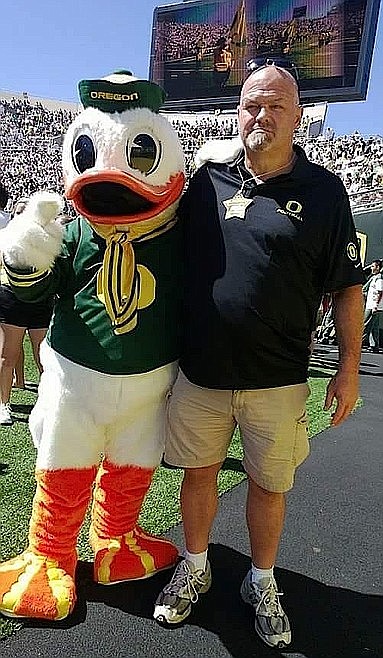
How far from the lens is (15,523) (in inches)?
99.0

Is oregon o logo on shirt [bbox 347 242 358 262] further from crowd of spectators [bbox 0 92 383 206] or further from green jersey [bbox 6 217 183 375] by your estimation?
crowd of spectators [bbox 0 92 383 206]

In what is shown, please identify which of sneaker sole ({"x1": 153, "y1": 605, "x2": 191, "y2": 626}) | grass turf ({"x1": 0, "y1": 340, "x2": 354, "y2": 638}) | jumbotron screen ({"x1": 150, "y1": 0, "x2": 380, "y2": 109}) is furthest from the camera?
jumbotron screen ({"x1": 150, "y1": 0, "x2": 380, "y2": 109})

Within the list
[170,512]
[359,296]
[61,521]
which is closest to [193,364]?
[359,296]

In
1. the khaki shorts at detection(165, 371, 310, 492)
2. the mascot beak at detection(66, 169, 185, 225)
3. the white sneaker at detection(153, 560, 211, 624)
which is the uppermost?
the mascot beak at detection(66, 169, 185, 225)

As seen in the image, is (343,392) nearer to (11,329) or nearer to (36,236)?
(36,236)

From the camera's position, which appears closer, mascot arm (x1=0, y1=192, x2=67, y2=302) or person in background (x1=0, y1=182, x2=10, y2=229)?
mascot arm (x1=0, y1=192, x2=67, y2=302)

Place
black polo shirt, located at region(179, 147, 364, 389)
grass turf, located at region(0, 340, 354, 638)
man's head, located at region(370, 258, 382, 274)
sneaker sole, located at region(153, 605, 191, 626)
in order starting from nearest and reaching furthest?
1. black polo shirt, located at region(179, 147, 364, 389)
2. sneaker sole, located at region(153, 605, 191, 626)
3. grass turf, located at region(0, 340, 354, 638)
4. man's head, located at region(370, 258, 382, 274)

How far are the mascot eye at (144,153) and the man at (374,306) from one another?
7584 mm

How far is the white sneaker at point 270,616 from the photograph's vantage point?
191 cm

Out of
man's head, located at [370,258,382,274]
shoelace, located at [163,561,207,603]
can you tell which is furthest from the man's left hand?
man's head, located at [370,258,382,274]

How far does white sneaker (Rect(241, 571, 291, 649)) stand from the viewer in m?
1.91

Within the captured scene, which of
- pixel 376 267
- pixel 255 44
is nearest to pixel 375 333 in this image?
pixel 376 267

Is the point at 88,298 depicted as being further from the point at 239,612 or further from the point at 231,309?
the point at 239,612

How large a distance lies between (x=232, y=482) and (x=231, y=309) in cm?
156
